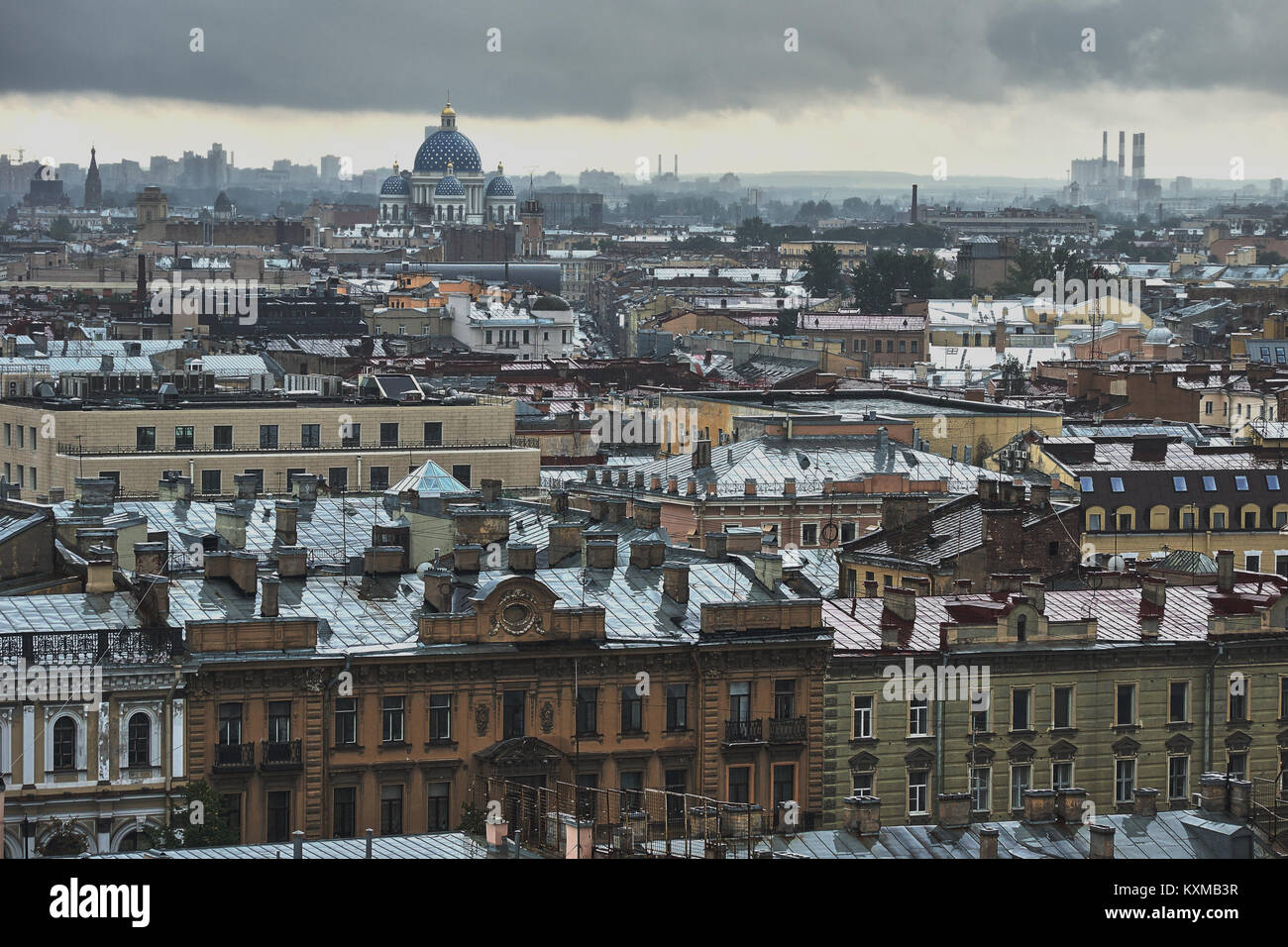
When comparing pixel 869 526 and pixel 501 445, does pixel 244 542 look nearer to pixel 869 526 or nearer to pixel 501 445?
pixel 869 526

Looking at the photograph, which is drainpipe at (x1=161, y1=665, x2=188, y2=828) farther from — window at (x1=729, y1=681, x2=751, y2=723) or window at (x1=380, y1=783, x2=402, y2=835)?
window at (x1=729, y1=681, x2=751, y2=723)

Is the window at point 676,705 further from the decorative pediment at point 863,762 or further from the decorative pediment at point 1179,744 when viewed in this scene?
the decorative pediment at point 1179,744

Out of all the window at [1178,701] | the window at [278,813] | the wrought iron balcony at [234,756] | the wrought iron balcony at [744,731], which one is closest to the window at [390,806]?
the window at [278,813]

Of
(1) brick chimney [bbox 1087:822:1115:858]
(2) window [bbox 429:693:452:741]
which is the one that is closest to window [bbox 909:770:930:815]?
(2) window [bbox 429:693:452:741]

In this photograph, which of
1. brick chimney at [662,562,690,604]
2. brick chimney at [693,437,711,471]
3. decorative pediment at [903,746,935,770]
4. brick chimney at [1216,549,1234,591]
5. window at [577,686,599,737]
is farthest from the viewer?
brick chimney at [693,437,711,471]
